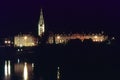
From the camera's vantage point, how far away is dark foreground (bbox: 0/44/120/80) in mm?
45344

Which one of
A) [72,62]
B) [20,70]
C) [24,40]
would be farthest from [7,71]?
[24,40]

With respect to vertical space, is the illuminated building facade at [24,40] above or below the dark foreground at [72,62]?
above

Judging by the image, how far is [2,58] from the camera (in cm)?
6675

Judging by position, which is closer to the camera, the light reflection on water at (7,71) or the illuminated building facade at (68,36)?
the light reflection on water at (7,71)

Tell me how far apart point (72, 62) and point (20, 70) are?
22.7 feet

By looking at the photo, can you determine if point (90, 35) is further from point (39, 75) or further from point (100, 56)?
point (39, 75)

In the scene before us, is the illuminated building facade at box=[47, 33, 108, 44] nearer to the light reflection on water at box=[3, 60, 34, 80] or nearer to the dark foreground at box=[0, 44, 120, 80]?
the dark foreground at box=[0, 44, 120, 80]

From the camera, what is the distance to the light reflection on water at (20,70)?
45.9 metres

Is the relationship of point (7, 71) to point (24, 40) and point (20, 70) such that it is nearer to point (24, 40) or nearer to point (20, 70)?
point (20, 70)

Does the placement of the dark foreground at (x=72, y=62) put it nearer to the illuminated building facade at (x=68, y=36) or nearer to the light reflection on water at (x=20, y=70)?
the light reflection on water at (x=20, y=70)

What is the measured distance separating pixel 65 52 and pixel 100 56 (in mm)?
5470

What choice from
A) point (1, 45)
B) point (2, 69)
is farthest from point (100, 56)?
point (1, 45)

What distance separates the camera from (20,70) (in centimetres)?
5103

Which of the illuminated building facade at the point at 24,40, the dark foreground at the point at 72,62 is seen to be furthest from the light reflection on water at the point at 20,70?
the illuminated building facade at the point at 24,40
